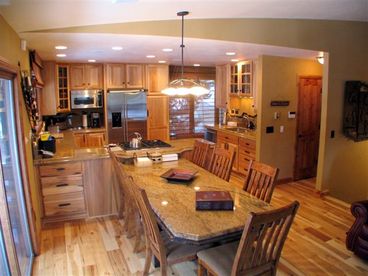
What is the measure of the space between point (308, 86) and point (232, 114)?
179cm

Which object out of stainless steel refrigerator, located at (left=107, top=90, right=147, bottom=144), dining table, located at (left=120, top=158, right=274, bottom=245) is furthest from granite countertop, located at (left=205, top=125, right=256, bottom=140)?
dining table, located at (left=120, top=158, right=274, bottom=245)

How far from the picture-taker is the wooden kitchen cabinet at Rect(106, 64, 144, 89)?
6.57 metres

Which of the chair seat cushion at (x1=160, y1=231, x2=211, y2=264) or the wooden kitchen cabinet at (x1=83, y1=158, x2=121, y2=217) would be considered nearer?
the chair seat cushion at (x1=160, y1=231, x2=211, y2=264)

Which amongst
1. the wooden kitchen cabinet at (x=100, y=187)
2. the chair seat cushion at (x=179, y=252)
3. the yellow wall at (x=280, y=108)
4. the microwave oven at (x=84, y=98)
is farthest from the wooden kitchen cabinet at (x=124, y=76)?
the chair seat cushion at (x=179, y=252)

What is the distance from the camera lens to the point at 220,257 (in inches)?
90.1

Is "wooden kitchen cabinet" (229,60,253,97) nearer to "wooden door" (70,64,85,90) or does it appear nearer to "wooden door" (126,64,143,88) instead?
"wooden door" (126,64,143,88)

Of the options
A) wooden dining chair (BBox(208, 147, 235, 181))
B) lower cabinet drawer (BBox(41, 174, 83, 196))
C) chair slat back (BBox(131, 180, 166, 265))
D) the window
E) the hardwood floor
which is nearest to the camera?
chair slat back (BBox(131, 180, 166, 265))

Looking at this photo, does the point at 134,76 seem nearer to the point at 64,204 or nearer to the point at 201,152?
the point at 201,152

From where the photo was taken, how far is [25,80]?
11.8 feet

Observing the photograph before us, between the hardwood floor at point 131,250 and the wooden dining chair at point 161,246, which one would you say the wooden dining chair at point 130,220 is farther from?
the wooden dining chair at point 161,246

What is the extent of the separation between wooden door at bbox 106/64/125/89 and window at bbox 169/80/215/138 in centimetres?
150

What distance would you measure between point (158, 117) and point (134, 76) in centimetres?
105

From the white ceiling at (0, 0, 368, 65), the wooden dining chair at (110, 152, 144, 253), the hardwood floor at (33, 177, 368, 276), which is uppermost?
the white ceiling at (0, 0, 368, 65)

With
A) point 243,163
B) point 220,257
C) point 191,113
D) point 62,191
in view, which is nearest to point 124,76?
point 191,113
